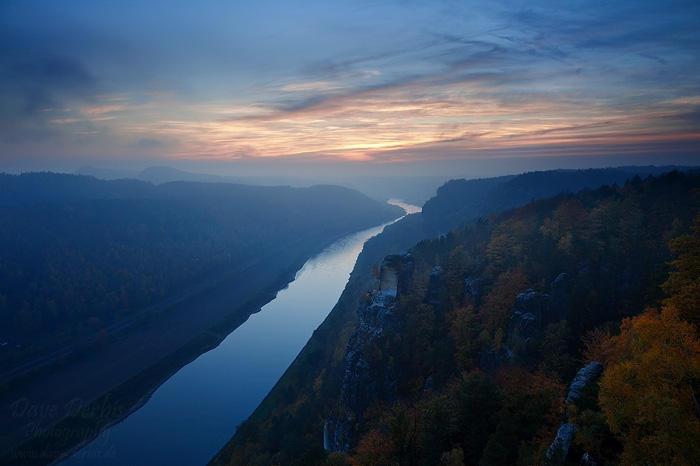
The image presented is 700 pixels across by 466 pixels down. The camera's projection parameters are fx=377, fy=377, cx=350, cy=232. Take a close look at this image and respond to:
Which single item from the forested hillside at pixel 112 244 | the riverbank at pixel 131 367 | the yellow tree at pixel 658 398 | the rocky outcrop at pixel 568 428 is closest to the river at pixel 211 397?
the riverbank at pixel 131 367

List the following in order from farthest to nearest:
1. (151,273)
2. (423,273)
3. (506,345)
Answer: (151,273) → (423,273) → (506,345)

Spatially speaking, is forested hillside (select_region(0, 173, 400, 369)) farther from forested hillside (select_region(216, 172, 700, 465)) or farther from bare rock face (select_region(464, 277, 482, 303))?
bare rock face (select_region(464, 277, 482, 303))

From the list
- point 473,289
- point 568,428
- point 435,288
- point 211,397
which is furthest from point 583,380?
point 211,397

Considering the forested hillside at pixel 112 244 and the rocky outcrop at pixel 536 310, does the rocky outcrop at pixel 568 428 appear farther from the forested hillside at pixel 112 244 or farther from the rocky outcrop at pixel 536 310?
the forested hillside at pixel 112 244

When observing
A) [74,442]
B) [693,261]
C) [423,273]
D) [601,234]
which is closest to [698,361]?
[693,261]

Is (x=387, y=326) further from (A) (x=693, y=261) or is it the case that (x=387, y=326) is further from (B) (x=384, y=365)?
(A) (x=693, y=261)

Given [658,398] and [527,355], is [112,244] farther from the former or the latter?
[658,398]

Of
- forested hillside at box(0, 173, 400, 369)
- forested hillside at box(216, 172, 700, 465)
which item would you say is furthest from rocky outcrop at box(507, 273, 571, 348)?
forested hillside at box(0, 173, 400, 369)
